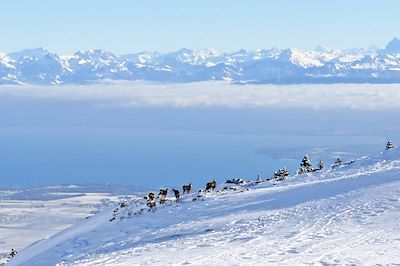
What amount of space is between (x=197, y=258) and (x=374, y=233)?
19.2ft

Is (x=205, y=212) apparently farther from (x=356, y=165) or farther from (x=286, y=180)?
(x=356, y=165)

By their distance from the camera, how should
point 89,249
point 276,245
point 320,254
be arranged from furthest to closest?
point 89,249
point 276,245
point 320,254

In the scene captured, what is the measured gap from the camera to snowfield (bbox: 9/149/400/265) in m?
18.5

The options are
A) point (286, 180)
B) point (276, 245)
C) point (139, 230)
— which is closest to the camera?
point (276, 245)

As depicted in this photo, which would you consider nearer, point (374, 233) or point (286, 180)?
point (374, 233)

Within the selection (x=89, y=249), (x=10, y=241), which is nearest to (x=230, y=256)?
(x=89, y=249)

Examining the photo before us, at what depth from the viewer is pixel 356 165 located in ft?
117

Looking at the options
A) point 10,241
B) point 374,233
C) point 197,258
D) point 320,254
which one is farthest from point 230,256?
point 10,241

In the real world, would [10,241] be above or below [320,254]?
below

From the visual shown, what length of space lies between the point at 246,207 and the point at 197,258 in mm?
8205

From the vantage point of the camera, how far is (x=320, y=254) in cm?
1778

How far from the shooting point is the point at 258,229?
22.2 m

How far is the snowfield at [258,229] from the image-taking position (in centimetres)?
1845

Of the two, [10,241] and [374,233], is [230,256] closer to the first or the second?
[374,233]
